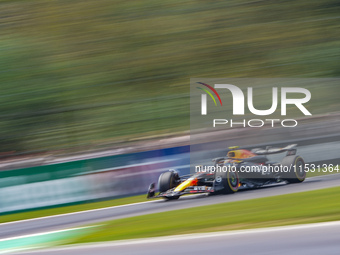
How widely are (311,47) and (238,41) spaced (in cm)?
199

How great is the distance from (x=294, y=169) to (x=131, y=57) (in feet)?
23.3

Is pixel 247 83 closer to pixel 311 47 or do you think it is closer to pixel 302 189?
pixel 311 47

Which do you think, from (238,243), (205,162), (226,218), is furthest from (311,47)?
(238,243)

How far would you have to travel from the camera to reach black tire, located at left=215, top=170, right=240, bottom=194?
7.02 m

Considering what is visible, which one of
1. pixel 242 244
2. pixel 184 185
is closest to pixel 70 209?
pixel 184 185

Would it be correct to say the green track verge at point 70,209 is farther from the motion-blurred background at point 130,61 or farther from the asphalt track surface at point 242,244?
the asphalt track surface at point 242,244

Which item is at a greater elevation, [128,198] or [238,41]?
[238,41]

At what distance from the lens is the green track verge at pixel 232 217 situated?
5.11 metres

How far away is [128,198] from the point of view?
8.53m

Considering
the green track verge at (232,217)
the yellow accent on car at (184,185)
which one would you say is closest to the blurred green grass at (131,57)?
the yellow accent on car at (184,185)

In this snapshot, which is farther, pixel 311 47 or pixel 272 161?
pixel 311 47

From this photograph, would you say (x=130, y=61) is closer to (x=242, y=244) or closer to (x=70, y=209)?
Answer: (x=70, y=209)

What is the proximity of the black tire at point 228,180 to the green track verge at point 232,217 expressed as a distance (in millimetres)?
618

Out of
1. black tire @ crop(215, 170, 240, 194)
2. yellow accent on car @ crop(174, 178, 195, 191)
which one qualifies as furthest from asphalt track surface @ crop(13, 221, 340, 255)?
yellow accent on car @ crop(174, 178, 195, 191)
